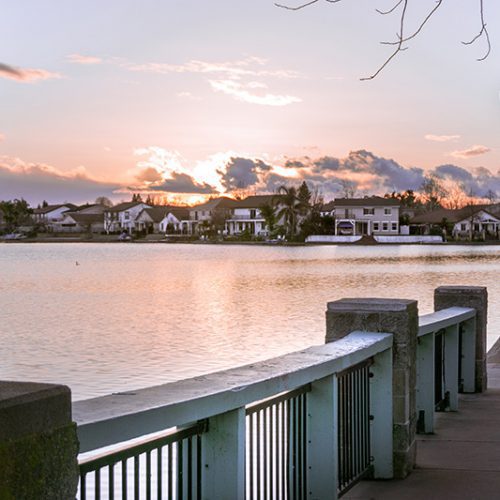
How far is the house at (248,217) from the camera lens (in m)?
176

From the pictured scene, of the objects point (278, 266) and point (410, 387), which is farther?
point (278, 266)

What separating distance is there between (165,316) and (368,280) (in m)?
29.4

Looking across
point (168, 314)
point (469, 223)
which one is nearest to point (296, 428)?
point (168, 314)

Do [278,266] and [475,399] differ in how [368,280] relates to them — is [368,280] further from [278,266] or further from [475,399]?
[475,399]

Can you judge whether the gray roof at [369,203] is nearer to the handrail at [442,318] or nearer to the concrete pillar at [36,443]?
the handrail at [442,318]

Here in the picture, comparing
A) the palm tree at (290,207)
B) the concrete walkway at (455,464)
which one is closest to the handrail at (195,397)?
the concrete walkway at (455,464)

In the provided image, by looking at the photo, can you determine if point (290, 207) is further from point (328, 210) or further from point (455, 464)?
point (455, 464)

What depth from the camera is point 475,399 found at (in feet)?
35.2

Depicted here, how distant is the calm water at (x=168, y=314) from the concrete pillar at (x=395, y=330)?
15844 millimetres

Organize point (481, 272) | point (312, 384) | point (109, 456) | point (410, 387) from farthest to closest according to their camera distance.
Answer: point (481, 272)
point (410, 387)
point (312, 384)
point (109, 456)

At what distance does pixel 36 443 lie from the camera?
2.58 meters

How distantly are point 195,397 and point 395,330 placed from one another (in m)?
3.20

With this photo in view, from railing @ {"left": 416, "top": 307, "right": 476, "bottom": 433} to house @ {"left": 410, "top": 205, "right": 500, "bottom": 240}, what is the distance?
15204 centimetres

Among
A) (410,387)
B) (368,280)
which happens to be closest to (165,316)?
(368,280)
